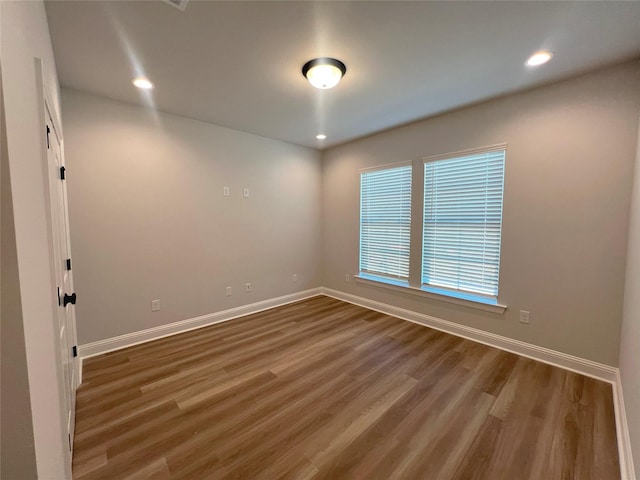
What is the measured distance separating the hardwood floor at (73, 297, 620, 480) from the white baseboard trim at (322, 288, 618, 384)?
107 mm

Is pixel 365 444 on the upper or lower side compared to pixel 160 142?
lower

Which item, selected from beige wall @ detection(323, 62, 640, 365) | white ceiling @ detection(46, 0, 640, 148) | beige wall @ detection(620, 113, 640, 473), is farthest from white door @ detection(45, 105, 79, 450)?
beige wall @ detection(323, 62, 640, 365)

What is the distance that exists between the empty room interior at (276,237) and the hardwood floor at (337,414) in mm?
18

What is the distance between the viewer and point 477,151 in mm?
2941

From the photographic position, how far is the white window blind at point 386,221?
3.73 m

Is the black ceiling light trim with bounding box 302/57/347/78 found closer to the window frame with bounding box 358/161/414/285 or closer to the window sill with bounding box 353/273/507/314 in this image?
the window frame with bounding box 358/161/414/285

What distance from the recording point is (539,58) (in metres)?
2.06

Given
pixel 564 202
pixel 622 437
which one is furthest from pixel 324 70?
pixel 622 437

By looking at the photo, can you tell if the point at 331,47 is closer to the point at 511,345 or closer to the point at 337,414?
the point at 337,414

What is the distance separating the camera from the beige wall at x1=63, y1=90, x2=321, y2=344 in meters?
2.64

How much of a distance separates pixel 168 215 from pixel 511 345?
13.7 feet

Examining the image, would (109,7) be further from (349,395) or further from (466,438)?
(466,438)

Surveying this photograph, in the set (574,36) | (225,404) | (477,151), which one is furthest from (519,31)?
(225,404)

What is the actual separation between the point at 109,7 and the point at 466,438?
11.6 ft
